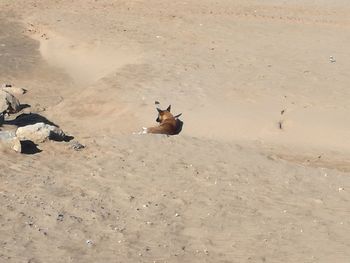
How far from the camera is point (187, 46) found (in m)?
16.5

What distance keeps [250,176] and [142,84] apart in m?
4.69

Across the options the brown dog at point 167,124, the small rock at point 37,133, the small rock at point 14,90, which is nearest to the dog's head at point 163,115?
the brown dog at point 167,124

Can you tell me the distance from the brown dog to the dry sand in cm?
23

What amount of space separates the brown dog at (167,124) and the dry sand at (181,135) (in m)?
0.23

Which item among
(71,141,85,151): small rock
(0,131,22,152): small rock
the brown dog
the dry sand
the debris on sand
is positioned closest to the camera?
the dry sand

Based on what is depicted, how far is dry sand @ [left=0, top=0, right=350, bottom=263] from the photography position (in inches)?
287

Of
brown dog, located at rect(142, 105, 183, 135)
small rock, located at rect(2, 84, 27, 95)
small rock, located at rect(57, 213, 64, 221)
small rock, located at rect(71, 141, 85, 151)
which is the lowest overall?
small rock, located at rect(2, 84, 27, 95)

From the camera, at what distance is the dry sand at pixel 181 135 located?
7.28 metres

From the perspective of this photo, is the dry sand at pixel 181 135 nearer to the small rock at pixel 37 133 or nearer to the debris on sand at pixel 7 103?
the small rock at pixel 37 133

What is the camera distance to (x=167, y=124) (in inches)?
436

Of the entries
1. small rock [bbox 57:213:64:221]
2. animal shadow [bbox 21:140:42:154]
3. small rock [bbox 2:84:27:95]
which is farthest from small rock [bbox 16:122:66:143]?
small rock [bbox 2:84:27:95]

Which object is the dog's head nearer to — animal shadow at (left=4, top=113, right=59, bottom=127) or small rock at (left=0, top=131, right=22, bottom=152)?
animal shadow at (left=4, top=113, right=59, bottom=127)

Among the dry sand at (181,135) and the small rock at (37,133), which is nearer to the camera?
the dry sand at (181,135)

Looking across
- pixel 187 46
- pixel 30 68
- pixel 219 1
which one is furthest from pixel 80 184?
pixel 219 1
